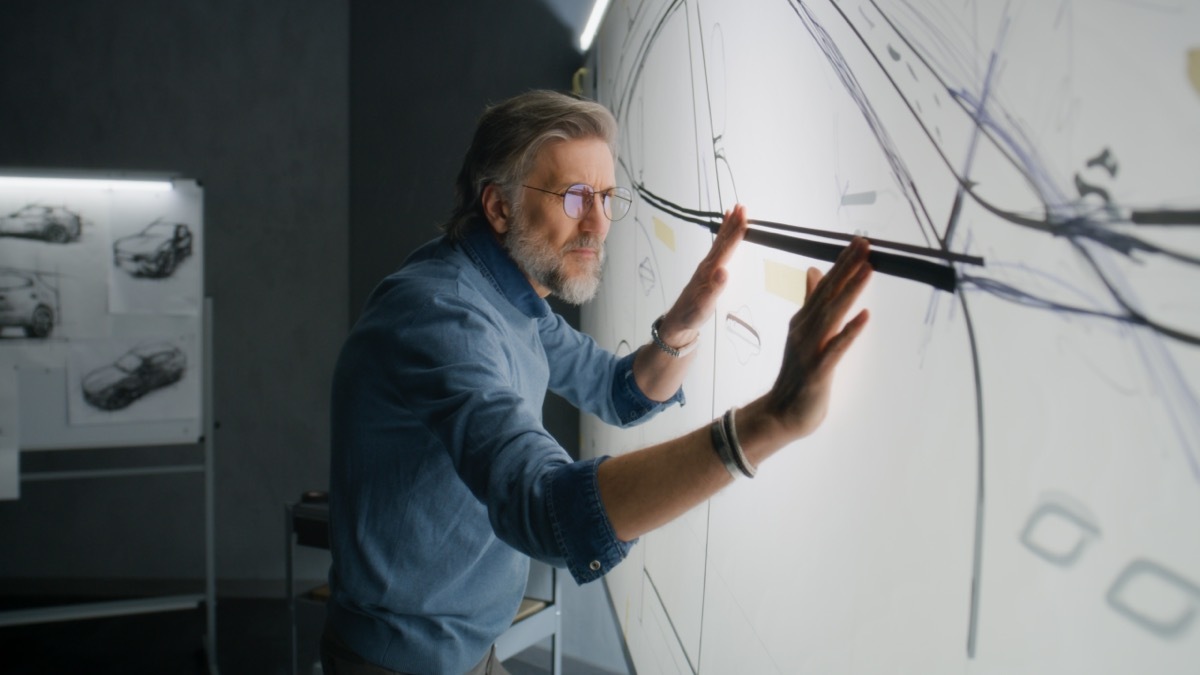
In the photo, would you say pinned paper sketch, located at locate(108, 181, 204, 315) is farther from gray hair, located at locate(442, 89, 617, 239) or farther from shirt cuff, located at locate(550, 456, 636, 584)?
shirt cuff, located at locate(550, 456, 636, 584)

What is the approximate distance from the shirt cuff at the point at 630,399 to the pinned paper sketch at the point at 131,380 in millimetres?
2209

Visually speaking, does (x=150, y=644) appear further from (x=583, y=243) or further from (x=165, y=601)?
(x=583, y=243)

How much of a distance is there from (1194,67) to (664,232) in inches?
47.3

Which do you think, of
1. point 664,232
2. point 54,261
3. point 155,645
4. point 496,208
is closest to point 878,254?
point 496,208

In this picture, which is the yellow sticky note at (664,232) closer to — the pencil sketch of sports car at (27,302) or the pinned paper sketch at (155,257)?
the pinned paper sketch at (155,257)

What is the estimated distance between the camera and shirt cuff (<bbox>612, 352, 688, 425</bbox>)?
4.18ft

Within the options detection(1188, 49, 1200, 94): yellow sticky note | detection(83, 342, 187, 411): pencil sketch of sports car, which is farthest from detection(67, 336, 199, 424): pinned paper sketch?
detection(1188, 49, 1200, 94): yellow sticky note

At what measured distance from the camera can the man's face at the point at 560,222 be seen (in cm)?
112

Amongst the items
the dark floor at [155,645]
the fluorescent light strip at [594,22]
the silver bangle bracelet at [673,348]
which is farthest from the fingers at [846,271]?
the dark floor at [155,645]

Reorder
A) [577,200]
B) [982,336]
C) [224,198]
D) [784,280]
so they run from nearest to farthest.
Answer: [982,336], [784,280], [577,200], [224,198]

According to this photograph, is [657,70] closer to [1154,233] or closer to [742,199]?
[742,199]

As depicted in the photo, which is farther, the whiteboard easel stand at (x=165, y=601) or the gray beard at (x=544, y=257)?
the whiteboard easel stand at (x=165, y=601)

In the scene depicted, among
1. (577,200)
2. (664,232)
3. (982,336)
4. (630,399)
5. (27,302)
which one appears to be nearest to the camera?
(982,336)

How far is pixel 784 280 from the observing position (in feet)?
2.94
